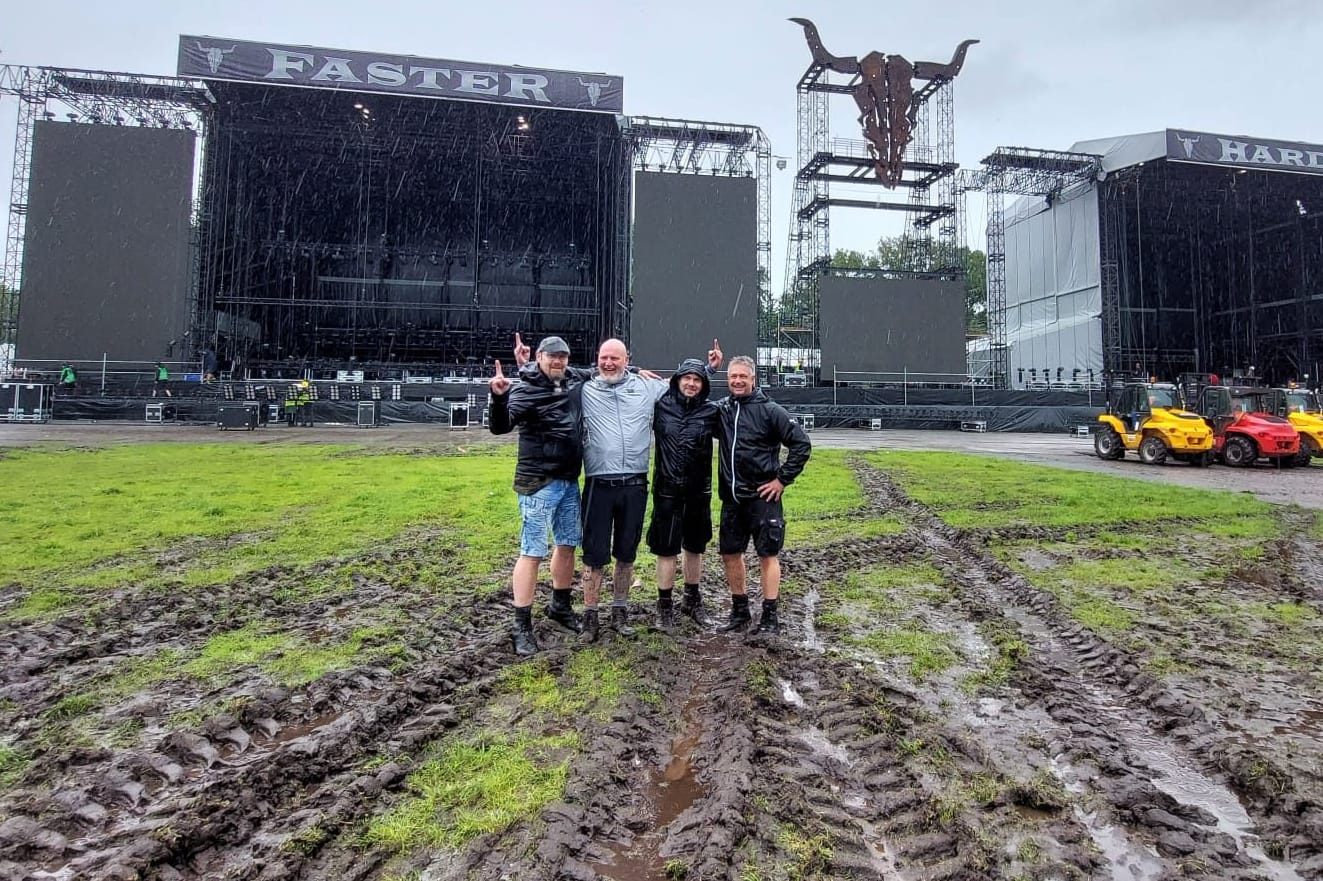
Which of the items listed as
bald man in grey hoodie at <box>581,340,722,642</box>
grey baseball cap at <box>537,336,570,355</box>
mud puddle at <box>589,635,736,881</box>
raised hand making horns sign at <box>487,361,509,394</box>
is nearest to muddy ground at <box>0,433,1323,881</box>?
mud puddle at <box>589,635,736,881</box>

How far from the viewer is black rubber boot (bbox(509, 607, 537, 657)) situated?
3.42m

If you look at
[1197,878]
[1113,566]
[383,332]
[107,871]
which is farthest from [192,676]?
[383,332]

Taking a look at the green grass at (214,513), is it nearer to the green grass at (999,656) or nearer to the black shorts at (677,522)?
the black shorts at (677,522)

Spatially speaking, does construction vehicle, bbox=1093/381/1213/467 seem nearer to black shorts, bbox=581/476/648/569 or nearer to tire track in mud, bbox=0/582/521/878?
black shorts, bbox=581/476/648/569

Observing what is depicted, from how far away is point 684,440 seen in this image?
12.5ft

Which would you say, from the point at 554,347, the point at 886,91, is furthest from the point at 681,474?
the point at 886,91

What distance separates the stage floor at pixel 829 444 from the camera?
10.7 m

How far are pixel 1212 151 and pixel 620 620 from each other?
112 feet

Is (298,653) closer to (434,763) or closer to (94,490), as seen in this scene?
(434,763)

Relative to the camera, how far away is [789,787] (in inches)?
86.9

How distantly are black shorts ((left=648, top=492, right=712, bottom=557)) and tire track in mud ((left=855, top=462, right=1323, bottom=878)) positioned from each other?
5.65 feet

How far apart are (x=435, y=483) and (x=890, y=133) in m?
22.4

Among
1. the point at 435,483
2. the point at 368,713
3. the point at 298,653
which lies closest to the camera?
the point at 368,713

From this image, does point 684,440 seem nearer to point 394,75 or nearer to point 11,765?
point 11,765
